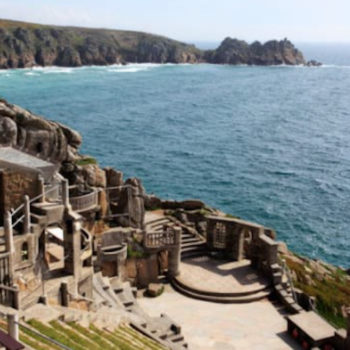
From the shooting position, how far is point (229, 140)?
101 m

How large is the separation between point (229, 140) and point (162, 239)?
66620mm

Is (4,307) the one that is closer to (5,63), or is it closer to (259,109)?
(259,109)

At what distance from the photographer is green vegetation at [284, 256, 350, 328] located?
3703 cm

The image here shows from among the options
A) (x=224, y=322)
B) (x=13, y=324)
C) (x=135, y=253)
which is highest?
(x=13, y=324)

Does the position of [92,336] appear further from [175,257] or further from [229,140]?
[229,140]

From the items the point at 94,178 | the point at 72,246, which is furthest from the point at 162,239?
the point at 94,178

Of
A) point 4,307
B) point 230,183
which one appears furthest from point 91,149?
point 4,307

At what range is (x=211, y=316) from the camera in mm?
31969

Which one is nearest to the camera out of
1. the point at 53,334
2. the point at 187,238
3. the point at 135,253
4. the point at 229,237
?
the point at 53,334

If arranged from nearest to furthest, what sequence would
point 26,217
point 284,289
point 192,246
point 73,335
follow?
point 73,335 < point 26,217 < point 284,289 < point 192,246

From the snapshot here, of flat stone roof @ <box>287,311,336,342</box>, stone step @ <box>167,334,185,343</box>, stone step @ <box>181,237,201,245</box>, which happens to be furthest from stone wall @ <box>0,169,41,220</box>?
flat stone roof @ <box>287,311,336,342</box>

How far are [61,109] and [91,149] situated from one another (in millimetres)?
33788

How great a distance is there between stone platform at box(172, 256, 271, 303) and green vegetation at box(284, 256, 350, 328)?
15.6ft

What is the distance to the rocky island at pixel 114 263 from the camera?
904 inches
